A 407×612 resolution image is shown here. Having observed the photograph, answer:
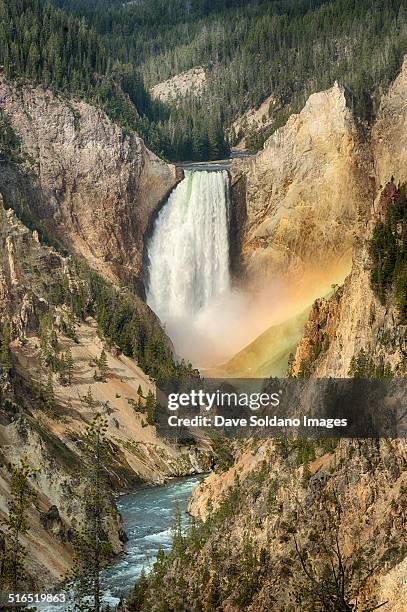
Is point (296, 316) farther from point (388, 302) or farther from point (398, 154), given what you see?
point (388, 302)

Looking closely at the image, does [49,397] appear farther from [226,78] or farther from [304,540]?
[226,78]

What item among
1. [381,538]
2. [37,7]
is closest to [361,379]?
[381,538]

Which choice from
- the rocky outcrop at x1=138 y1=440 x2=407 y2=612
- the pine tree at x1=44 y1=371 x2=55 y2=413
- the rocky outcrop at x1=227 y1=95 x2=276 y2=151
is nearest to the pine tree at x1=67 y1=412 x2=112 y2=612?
the rocky outcrop at x1=138 y1=440 x2=407 y2=612

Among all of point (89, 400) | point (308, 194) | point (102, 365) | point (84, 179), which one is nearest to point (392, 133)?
point (308, 194)

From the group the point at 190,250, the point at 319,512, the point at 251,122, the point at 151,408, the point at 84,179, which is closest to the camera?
the point at 319,512

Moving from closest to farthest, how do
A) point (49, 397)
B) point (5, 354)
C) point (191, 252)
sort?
point (5, 354), point (49, 397), point (191, 252)

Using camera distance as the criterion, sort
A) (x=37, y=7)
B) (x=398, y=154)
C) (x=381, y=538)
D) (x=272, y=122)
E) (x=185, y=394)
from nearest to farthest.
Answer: (x=381, y=538) → (x=185, y=394) → (x=398, y=154) → (x=37, y=7) → (x=272, y=122)
